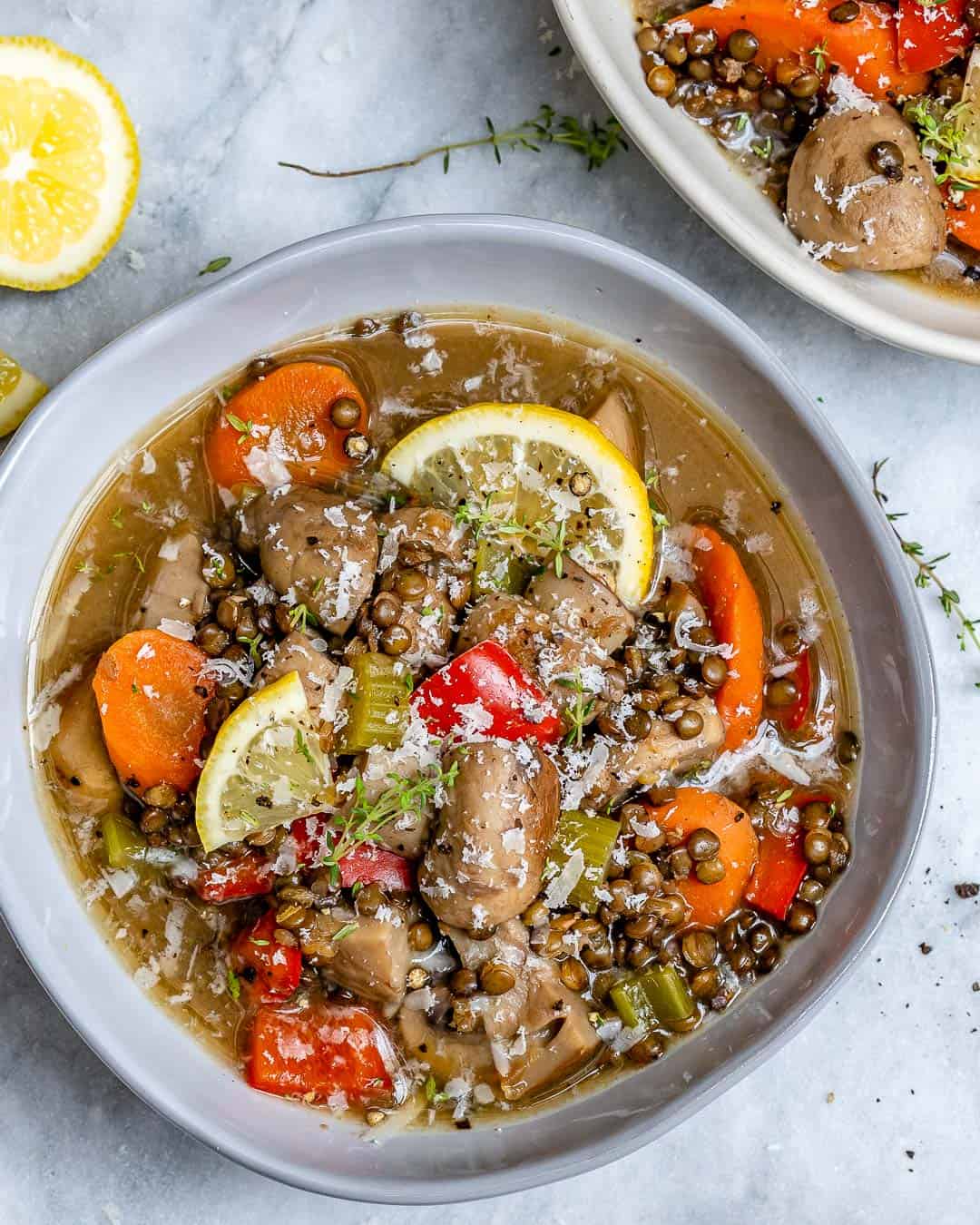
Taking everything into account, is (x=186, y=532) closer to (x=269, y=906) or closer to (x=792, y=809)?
(x=269, y=906)

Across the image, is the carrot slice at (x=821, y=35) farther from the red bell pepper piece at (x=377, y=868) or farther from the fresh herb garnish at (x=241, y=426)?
the red bell pepper piece at (x=377, y=868)

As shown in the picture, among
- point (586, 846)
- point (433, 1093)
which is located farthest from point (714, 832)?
point (433, 1093)

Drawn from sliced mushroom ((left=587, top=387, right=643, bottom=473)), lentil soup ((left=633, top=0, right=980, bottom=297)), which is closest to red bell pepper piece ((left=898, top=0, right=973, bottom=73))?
lentil soup ((left=633, top=0, right=980, bottom=297))

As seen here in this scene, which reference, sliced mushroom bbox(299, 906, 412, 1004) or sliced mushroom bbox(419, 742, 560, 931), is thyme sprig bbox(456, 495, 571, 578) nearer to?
sliced mushroom bbox(419, 742, 560, 931)

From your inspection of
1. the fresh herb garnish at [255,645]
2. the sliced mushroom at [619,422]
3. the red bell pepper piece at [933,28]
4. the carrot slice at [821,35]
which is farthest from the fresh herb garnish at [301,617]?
the red bell pepper piece at [933,28]

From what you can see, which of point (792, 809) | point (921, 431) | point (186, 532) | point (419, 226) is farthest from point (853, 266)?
point (186, 532)

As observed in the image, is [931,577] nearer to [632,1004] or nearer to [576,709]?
[576,709]
